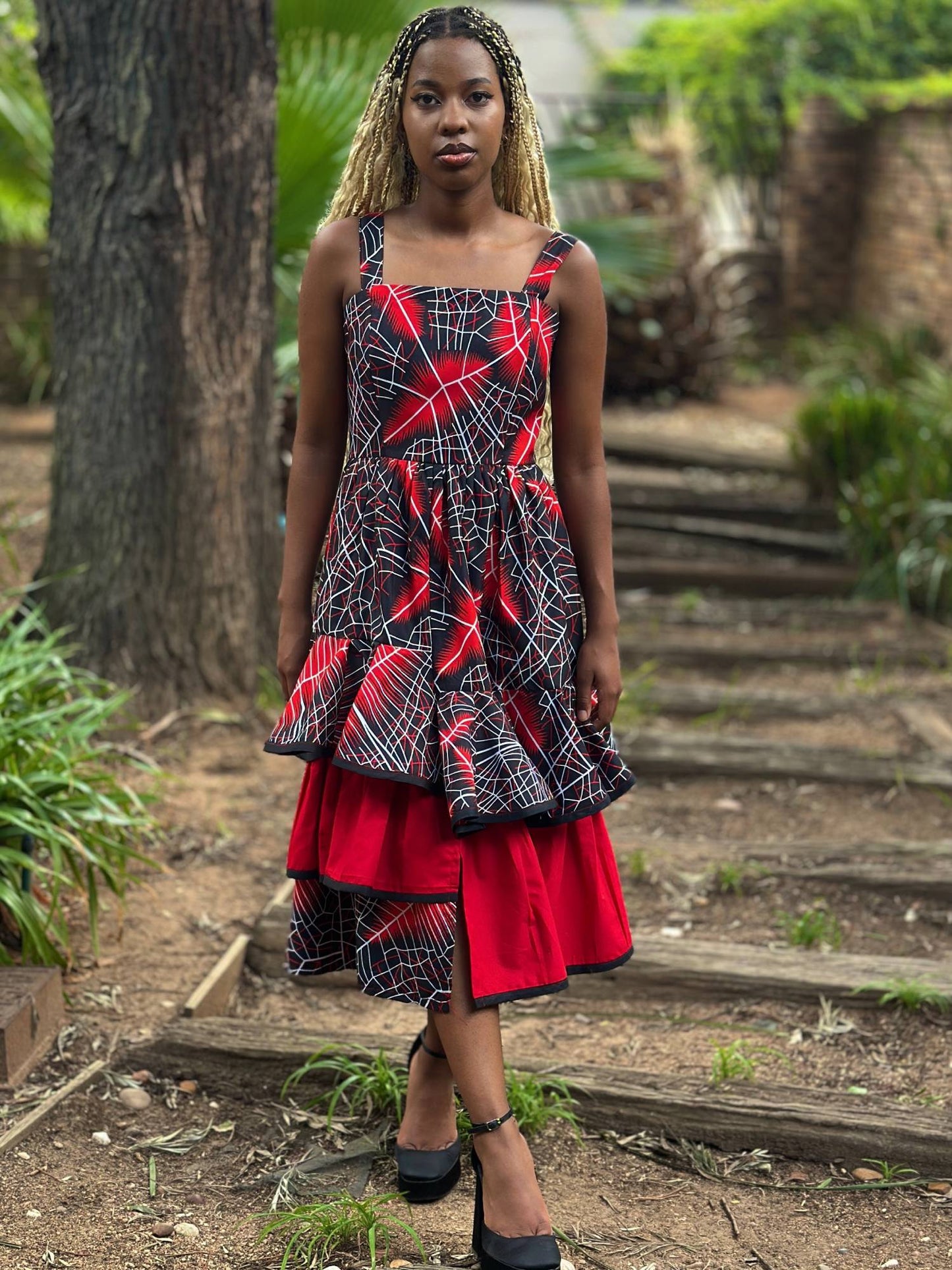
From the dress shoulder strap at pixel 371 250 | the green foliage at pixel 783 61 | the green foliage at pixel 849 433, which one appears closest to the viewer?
the dress shoulder strap at pixel 371 250

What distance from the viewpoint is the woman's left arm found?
2.21 m

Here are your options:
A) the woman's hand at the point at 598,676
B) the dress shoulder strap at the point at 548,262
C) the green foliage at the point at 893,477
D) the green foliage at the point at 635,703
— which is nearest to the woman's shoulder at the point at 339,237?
the dress shoulder strap at the point at 548,262

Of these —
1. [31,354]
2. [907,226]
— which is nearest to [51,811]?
[31,354]

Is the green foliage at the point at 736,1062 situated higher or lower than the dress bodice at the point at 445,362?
lower

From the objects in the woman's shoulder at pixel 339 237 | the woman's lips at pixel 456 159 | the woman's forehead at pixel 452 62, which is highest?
the woman's forehead at pixel 452 62

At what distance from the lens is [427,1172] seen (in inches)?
91.2

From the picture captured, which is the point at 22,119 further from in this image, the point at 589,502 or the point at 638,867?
the point at 589,502

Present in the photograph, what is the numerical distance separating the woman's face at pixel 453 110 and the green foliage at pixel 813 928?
1863 millimetres

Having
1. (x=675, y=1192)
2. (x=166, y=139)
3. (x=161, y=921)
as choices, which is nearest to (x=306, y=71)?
(x=166, y=139)

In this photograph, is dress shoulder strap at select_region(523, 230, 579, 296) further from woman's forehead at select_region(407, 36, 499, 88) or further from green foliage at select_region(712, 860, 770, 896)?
green foliage at select_region(712, 860, 770, 896)

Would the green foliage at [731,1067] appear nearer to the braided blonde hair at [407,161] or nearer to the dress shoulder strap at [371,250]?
the braided blonde hair at [407,161]

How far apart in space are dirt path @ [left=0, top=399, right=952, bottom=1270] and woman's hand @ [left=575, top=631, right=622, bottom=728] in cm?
80

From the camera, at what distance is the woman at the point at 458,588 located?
2.07m

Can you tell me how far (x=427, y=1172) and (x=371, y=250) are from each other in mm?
1431
